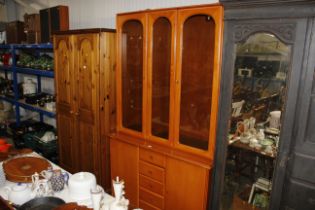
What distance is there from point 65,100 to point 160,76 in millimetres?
1428

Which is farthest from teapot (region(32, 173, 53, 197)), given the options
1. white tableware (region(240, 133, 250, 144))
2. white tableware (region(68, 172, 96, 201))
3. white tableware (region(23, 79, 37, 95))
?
white tableware (region(23, 79, 37, 95))

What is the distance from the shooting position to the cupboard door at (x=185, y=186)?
1.96 meters

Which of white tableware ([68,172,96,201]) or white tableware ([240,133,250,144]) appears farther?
white tableware ([240,133,250,144])

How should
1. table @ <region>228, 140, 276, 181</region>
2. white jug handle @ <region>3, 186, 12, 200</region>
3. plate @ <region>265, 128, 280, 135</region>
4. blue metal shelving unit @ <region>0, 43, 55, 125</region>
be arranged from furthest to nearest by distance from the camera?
1. blue metal shelving unit @ <region>0, 43, 55, 125</region>
2. table @ <region>228, 140, 276, 181</region>
3. plate @ <region>265, 128, 280, 135</region>
4. white jug handle @ <region>3, 186, 12, 200</region>

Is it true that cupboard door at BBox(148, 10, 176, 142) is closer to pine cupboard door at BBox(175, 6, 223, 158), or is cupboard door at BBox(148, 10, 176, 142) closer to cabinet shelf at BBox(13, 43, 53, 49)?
pine cupboard door at BBox(175, 6, 223, 158)

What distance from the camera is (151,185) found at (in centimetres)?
230

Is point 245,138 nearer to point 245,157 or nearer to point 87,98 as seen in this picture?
point 245,157

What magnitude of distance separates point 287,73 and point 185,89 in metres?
0.80

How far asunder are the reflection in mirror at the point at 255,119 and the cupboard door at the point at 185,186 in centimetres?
18

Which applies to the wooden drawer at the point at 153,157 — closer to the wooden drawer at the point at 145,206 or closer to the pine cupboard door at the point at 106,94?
the wooden drawer at the point at 145,206

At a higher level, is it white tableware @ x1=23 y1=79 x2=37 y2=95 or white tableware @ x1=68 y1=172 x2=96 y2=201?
white tableware @ x1=23 y1=79 x2=37 y2=95

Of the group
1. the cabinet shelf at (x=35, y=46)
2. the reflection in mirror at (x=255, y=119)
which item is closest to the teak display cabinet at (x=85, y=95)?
the cabinet shelf at (x=35, y=46)

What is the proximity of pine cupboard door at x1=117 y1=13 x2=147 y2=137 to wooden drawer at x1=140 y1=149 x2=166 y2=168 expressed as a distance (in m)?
0.18

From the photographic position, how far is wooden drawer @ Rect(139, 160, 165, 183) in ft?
7.29
